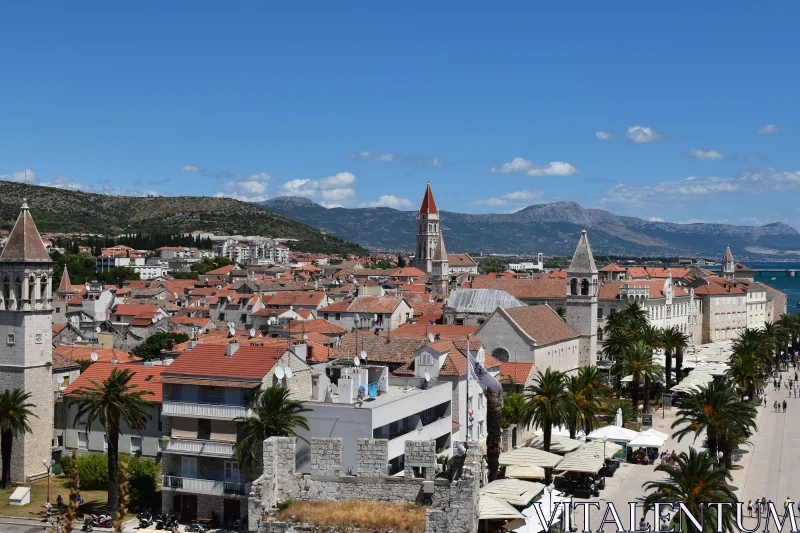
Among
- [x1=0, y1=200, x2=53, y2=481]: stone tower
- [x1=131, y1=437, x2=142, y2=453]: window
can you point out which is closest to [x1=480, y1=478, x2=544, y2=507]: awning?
[x1=131, y1=437, x2=142, y2=453]: window

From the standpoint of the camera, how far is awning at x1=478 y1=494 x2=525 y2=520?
31.6 meters

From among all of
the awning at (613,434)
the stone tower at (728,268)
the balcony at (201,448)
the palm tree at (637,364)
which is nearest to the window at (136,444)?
the balcony at (201,448)

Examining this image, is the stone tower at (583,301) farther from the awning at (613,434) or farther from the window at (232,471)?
the window at (232,471)

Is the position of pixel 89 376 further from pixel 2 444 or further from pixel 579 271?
pixel 579 271

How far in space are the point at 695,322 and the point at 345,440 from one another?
313ft

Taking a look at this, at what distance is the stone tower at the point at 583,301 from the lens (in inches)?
3342

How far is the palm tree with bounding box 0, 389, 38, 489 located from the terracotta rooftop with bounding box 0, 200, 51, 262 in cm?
707

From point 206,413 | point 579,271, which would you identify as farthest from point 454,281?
point 206,413

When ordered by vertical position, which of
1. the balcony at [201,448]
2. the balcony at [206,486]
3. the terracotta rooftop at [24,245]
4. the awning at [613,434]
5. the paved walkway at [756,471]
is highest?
the terracotta rooftop at [24,245]

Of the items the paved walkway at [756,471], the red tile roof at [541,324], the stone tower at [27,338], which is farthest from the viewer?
the red tile roof at [541,324]

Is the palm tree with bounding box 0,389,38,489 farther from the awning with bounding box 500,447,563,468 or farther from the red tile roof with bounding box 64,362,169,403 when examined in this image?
the awning with bounding box 500,447,563,468

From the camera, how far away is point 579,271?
86438 millimetres

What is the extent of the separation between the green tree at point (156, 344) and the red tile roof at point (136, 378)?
1271 inches

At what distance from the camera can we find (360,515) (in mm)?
25844
